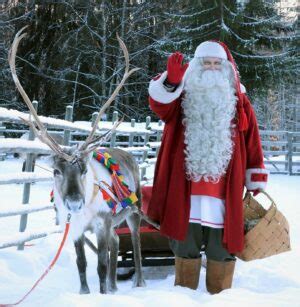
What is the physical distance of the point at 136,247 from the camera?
4.28m

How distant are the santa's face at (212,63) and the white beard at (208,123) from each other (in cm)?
5

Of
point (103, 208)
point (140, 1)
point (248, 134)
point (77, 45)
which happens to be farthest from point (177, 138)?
point (140, 1)

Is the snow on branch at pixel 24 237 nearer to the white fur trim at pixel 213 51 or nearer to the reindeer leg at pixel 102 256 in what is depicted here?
the reindeer leg at pixel 102 256

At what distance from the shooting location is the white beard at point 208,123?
10.8 ft

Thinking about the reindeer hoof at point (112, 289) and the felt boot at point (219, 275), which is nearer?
the felt boot at point (219, 275)

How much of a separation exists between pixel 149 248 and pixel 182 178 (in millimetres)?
1480

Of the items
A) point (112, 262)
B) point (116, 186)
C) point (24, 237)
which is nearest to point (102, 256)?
point (112, 262)

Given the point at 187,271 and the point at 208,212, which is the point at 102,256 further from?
the point at 208,212

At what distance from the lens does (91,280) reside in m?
4.26

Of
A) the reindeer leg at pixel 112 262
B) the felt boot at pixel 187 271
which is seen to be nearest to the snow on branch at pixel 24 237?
the reindeer leg at pixel 112 262

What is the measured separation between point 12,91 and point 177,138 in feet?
59.8

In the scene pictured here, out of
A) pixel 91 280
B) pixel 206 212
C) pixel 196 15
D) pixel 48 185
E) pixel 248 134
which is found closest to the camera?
pixel 206 212

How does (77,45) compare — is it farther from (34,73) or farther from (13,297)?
(13,297)

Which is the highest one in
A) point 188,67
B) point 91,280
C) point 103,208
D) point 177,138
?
point 188,67
